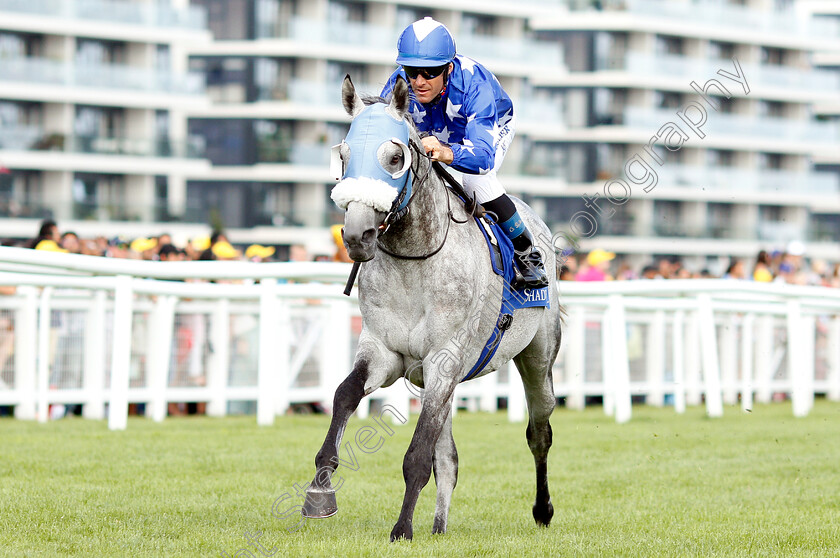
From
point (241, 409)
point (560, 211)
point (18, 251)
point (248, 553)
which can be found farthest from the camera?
point (560, 211)

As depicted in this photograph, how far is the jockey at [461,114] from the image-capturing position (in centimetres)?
521

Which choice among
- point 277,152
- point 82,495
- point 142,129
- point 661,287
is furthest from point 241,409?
point 277,152

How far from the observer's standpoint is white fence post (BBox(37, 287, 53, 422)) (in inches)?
389

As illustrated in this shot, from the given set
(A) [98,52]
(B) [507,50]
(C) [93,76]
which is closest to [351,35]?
(B) [507,50]

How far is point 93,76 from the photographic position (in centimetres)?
4297

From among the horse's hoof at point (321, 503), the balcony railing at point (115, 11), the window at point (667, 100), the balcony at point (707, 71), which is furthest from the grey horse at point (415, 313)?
the window at point (667, 100)

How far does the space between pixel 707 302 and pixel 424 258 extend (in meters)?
7.13

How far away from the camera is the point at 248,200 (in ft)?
164

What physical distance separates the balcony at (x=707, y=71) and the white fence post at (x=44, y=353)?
50.2 meters

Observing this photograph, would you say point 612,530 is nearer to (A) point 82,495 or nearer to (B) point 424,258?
(B) point 424,258

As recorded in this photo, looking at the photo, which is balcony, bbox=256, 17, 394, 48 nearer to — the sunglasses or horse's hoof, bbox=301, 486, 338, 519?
the sunglasses

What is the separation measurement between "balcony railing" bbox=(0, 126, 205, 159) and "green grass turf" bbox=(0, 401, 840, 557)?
33.9 meters

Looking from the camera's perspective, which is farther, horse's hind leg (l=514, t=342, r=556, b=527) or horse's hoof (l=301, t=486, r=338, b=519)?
horse's hind leg (l=514, t=342, r=556, b=527)

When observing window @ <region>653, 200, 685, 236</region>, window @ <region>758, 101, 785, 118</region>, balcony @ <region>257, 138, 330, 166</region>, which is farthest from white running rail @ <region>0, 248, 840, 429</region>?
window @ <region>758, 101, 785, 118</region>
